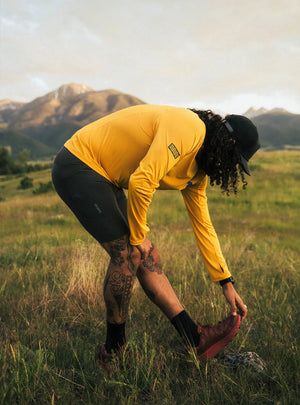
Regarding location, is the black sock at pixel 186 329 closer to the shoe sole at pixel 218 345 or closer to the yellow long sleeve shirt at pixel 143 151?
the shoe sole at pixel 218 345

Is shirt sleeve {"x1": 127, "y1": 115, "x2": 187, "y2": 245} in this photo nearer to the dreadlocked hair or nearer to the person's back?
the person's back

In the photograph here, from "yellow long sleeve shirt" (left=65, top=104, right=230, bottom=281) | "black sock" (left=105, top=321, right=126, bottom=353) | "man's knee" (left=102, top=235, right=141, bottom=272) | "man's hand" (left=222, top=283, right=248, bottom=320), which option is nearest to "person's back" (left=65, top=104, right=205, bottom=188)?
"yellow long sleeve shirt" (left=65, top=104, right=230, bottom=281)

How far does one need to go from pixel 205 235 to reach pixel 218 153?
785mm

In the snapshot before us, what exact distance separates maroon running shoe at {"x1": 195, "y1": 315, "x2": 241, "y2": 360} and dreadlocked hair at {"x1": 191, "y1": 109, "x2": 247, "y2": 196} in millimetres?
951

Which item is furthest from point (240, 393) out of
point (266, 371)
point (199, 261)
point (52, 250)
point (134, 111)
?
point (52, 250)

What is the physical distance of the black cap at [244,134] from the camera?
2.15m

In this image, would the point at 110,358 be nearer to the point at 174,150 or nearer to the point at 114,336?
the point at 114,336

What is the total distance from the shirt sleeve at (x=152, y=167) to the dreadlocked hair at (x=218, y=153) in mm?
288

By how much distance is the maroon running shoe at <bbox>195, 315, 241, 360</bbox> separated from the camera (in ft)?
7.55

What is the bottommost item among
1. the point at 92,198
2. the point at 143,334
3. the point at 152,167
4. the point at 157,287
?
the point at 143,334

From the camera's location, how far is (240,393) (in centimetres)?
195

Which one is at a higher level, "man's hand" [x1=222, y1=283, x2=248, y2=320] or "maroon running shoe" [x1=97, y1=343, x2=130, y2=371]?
"man's hand" [x1=222, y1=283, x2=248, y2=320]

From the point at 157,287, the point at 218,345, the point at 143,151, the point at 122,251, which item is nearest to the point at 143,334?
the point at 157,287

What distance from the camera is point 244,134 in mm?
2160
